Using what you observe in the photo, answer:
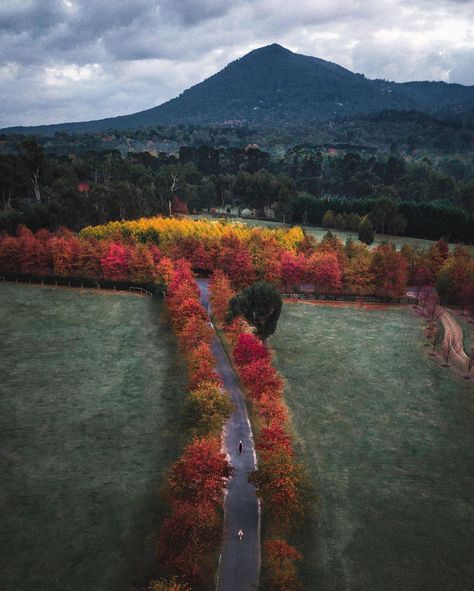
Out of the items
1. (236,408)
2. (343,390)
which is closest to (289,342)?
(343,390)

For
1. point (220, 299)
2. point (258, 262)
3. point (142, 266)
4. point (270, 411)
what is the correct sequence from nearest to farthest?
point (270, 411), point (220, 299), point (258, 262), point (142, 266)

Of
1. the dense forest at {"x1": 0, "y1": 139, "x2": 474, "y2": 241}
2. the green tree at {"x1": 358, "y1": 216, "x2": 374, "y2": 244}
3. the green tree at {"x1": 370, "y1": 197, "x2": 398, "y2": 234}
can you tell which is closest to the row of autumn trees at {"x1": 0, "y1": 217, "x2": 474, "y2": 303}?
the green tree at {"x1": 358, "y1": 216, "x2": 374, "y2": 244}

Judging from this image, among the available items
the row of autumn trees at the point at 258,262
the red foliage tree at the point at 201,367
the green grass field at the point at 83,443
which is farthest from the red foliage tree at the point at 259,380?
the row of autumn trees at the point at 258,262

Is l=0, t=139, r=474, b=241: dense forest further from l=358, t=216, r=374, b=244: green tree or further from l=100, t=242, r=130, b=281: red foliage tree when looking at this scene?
l=100, t=242, r=130, b=281: red foliage tree

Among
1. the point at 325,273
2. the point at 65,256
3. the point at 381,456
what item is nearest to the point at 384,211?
the point at 325,273

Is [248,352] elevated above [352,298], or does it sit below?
above

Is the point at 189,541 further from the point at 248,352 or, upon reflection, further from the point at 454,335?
the point at 454,335
